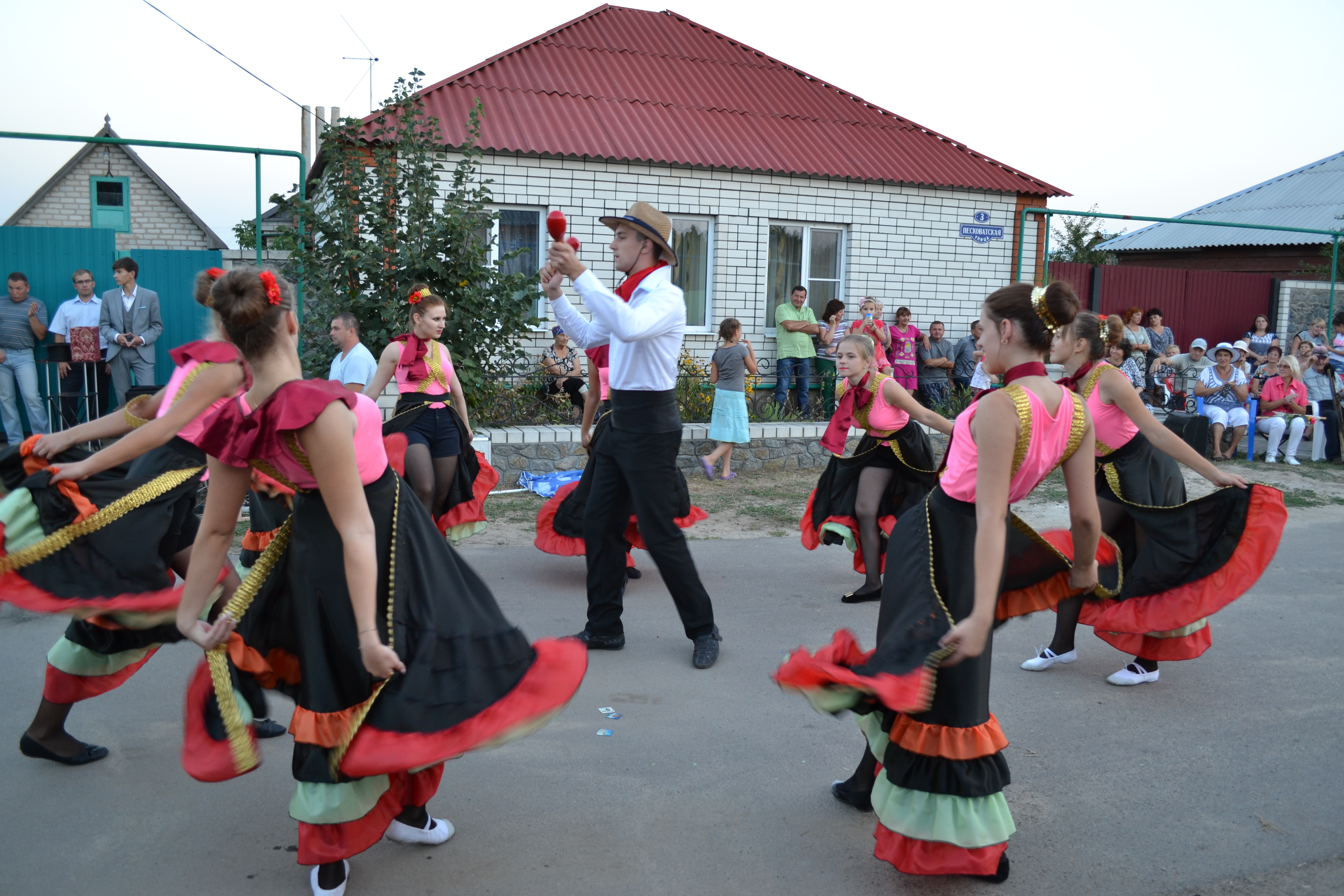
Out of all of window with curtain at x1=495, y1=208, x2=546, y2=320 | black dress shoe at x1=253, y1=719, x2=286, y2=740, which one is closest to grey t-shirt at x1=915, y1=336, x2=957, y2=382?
window with curtain at x1=495, y1=208, x2=546, y2=320

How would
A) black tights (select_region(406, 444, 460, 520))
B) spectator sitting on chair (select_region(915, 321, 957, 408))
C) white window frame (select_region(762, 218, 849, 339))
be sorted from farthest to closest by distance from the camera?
white window frame (select_region(762, 218, 849, 339)) → spectator sitting on chair (select_region(915, 321, 957, 408)) → black tights (select_region(406, 444, 460, 520))

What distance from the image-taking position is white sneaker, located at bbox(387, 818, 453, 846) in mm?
3113

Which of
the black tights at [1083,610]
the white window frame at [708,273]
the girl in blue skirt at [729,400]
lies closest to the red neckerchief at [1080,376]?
the black tights at [1083,610]

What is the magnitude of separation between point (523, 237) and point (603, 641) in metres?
8.83

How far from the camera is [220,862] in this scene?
3.04 metres

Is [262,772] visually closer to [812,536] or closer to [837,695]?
[837,695]

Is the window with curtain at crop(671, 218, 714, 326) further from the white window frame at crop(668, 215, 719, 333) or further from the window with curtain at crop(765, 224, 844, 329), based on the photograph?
the window with curtain at crop(765, 224, 844, 329)

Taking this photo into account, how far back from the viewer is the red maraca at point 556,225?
3.86m

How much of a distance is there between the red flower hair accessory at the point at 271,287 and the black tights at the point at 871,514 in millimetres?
4012

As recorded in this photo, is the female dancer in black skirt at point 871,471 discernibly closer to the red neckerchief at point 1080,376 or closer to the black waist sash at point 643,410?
the red neckerchief at point 1080,376

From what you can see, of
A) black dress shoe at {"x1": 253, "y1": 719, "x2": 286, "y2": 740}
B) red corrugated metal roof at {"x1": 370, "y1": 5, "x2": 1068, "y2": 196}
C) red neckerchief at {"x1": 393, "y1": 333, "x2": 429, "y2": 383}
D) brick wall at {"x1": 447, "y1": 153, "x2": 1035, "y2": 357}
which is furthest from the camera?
red corrugated metal roof at {"x1": 370, "y1": 5, "x2": 1068, "y2": 196}

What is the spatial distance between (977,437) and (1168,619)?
7.16ft

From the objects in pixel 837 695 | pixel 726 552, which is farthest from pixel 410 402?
pixel 837 695

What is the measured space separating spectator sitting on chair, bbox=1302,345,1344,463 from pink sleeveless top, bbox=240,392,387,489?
1332 cm
